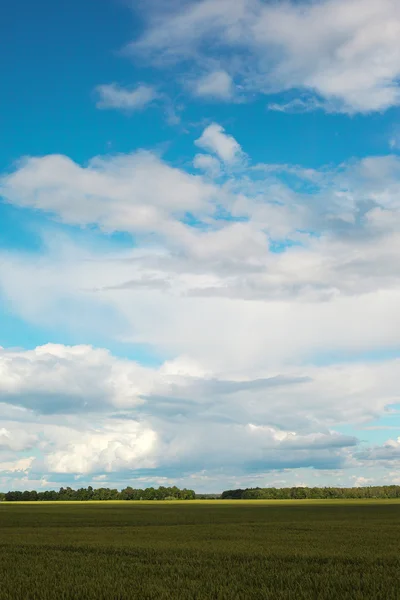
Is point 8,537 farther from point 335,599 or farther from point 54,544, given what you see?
point 335,599

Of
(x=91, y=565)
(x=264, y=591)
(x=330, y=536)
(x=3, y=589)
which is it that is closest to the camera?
(x=264, y=591)

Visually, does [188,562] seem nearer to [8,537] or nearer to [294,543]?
[294,543]

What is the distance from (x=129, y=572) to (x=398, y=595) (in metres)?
9.47

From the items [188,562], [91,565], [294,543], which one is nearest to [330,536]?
[294,543]

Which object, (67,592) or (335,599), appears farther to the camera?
(67,592)

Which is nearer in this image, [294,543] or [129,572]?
[129,572]

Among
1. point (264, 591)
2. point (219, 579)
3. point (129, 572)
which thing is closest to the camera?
point (264, 591)

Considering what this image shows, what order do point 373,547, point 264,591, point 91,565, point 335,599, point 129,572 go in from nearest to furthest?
1. point 335,599
2. point 264,591
3. point 129,572
4. point 91,565
5. point 373,547

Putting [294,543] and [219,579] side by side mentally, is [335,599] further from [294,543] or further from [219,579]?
[294,543]

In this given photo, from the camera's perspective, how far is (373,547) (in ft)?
95.6

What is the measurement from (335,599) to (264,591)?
2050 millimetres

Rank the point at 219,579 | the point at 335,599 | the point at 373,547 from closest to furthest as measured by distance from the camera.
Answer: the point at 335,599, the point at 219,579, the point at 373,547

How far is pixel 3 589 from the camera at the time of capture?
56.2 feet

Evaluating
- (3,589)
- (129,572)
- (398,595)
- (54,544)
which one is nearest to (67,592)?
(3,589)
